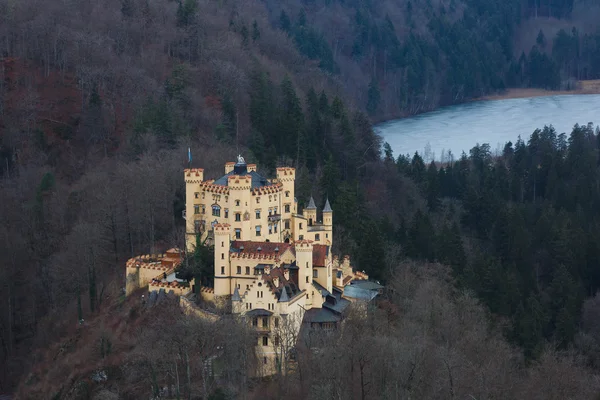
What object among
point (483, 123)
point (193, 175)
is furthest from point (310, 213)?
point (483, 123)

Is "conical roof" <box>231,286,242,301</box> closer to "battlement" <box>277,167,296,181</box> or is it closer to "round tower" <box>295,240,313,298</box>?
"round tower" <box>295,240,313,298</box>

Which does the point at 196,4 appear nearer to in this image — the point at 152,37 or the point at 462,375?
the point at 152,37

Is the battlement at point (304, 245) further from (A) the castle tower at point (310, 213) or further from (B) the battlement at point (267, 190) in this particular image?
(A) the castle tower at point (310, 213)

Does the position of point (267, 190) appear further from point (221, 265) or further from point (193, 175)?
point (221, 265)

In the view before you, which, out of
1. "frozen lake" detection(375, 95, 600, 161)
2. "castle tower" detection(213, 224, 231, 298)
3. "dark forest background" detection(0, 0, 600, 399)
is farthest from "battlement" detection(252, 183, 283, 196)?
"frozen lake" detection(375, 95, 600, 161)

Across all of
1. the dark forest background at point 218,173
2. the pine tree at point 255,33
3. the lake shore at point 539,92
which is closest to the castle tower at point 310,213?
the dark forest background at point 218,173

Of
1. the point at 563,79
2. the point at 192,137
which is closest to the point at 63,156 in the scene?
the point at 192,137
